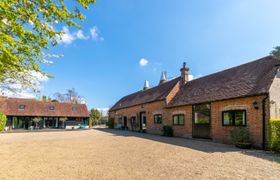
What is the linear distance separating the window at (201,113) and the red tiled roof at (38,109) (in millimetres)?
26956

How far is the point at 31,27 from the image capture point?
459cm

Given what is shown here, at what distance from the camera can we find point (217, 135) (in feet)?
42.8

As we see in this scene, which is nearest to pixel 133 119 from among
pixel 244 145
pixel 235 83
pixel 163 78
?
pixel 163 78

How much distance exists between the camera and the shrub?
34.8 ft

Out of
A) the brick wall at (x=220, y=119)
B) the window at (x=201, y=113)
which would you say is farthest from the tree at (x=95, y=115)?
the window at (x=201, y=113)

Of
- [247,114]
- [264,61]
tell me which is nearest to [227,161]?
[247,114]

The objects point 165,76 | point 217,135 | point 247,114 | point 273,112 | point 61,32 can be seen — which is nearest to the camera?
point 61,32

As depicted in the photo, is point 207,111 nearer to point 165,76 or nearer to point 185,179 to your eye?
point 185,179

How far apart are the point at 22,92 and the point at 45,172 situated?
10.5 feet

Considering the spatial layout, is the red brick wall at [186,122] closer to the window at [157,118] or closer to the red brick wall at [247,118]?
the window at [157,118]

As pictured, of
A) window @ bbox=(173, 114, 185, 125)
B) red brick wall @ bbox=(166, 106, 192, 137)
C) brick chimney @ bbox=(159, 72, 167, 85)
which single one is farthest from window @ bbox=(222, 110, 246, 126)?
brick chimney @ bbox=(159, 72, 167, 85)

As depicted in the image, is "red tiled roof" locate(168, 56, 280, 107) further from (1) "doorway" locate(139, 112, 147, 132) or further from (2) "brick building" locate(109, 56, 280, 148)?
(1) "doorway" locate(139, 112, 147, 132)

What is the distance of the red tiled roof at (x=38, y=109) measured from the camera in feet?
104

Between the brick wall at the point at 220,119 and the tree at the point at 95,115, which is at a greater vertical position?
the brick wall at the point at 220,119
